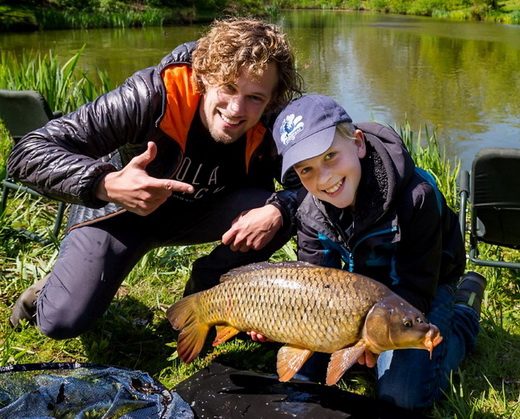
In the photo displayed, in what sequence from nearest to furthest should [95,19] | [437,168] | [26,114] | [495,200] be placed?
[495,200], [26,114], [437,168], [95,19]

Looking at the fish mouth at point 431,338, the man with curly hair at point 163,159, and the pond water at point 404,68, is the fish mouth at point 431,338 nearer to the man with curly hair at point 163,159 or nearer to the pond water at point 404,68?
the man with curly hair at point 163,159

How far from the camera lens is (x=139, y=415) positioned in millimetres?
1807

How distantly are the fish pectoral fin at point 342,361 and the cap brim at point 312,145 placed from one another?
54 centimetres

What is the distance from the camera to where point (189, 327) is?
2104mm

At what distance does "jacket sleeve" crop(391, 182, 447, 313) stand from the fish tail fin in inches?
25.0

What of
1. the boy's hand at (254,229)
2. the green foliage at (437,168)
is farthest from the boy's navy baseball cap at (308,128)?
the green foliage at (437,168)

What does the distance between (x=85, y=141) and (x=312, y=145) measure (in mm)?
879

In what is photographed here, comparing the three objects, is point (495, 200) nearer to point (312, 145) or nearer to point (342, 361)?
point (312, 145)

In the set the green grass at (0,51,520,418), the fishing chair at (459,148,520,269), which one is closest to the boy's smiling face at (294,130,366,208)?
the green grass at (0,51,520,418)

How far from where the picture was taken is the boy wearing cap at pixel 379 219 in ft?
6.31

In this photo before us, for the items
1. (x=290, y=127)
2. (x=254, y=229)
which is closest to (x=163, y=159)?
(x=254, y=229)

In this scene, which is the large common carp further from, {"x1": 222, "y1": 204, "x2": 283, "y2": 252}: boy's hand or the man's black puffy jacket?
the man's black puffy jacket

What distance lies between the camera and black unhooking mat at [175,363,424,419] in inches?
76.4

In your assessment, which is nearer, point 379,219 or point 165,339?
point 379,219
